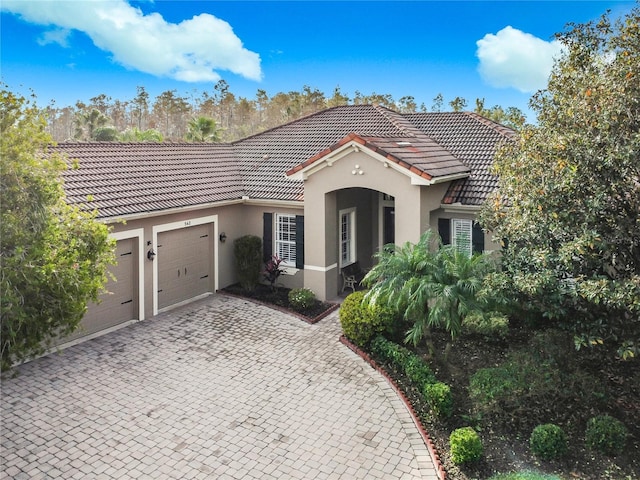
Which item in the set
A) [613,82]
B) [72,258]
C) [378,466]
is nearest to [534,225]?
[613,82]

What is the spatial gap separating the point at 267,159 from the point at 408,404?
45.8 feet

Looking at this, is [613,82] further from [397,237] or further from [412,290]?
[397,237]

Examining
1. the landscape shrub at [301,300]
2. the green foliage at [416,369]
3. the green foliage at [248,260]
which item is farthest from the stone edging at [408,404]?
the green foliage at [248,260]

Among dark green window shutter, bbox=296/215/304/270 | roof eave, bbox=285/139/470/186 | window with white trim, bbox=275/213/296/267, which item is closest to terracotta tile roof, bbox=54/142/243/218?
window with white trim, bbox=275/213/296/267

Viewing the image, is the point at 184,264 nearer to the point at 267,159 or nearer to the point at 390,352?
the point at 267,159

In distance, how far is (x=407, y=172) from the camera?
1580cm

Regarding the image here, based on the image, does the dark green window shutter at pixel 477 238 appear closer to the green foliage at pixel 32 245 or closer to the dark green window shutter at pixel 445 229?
the dark green window shutter at pixel 445 229

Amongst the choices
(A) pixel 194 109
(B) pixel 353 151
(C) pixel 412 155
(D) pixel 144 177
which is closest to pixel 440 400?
(C) pixel 412 155

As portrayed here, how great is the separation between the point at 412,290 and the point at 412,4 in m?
14.0

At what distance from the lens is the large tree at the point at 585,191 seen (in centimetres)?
905

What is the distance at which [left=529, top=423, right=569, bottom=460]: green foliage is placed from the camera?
30.1 feet

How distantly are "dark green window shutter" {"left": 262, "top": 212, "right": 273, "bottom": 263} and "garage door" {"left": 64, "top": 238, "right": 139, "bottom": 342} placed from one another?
5.29 metres

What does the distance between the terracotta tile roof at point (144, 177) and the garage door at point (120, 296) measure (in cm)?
135

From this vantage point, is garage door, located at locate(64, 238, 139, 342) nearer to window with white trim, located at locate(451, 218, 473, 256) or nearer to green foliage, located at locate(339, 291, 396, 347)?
green foliage, located at locate(339, 291, 396, 347)
